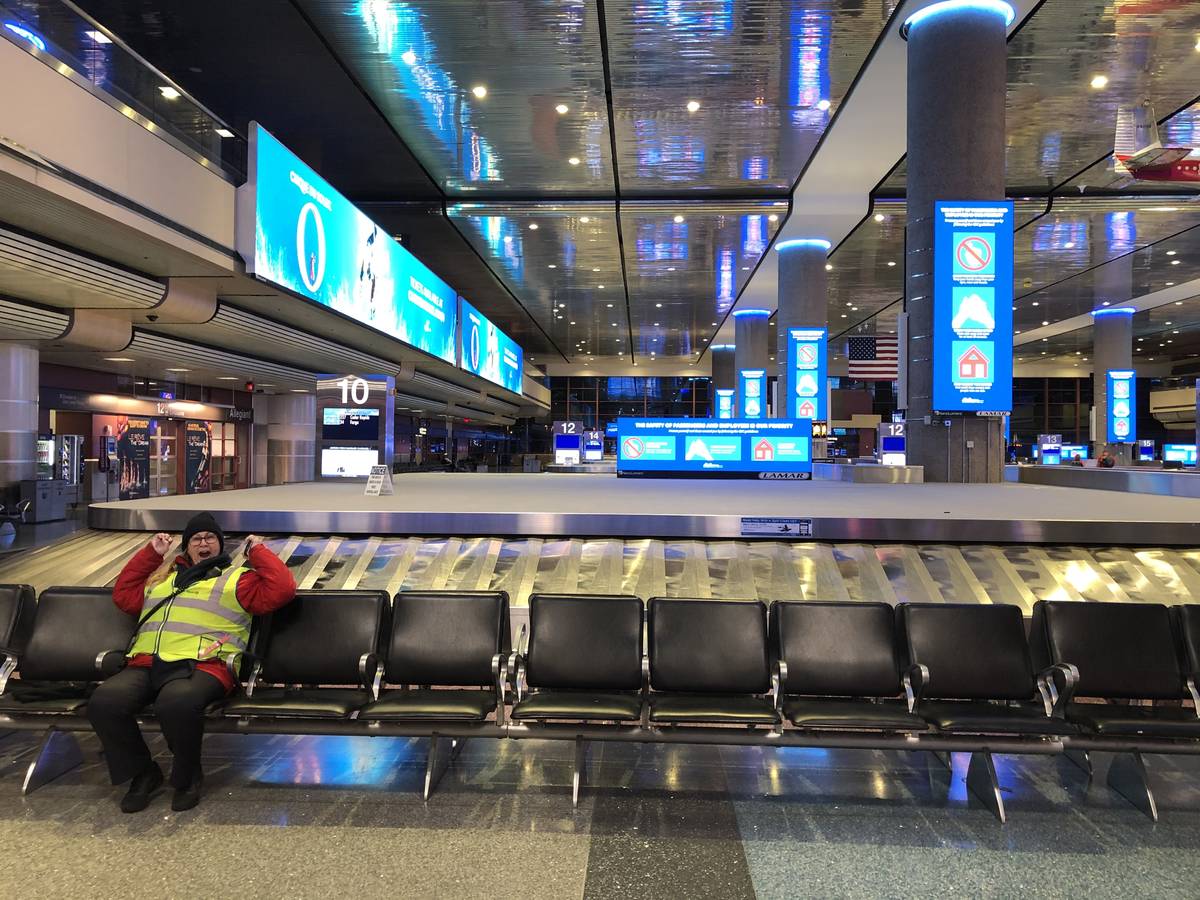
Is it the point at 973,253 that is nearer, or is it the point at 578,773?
the point at 578,773

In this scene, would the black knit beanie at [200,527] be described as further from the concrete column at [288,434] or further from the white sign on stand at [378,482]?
the concrete column at [288,434]

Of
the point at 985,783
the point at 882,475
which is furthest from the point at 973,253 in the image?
the point at 985,783

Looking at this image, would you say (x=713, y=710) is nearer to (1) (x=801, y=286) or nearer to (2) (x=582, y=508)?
(2) (x=582, y=508)

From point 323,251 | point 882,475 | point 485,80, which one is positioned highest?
point 485,80

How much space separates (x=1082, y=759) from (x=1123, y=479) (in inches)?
379

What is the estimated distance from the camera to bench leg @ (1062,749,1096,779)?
12.5 feet

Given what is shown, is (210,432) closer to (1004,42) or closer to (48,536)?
(48,536)

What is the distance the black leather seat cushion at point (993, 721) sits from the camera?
348 centimetres

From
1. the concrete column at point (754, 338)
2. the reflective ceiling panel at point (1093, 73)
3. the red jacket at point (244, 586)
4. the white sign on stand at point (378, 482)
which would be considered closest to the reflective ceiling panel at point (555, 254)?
the concrete column at point (754, 338)

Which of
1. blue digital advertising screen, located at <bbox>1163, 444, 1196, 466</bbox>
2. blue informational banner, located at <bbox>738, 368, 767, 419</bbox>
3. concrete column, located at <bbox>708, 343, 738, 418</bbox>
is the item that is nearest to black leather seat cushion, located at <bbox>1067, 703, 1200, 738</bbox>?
blue informational banner, located at <bbox>738, 368, 767, 419</bbox>

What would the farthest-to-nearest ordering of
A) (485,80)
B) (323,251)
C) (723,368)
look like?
(723,368)
(323,251)
(485,80)

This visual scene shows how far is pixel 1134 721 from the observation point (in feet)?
11.4

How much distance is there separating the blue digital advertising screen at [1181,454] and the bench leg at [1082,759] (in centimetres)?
2856

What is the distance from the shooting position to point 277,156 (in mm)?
9492
